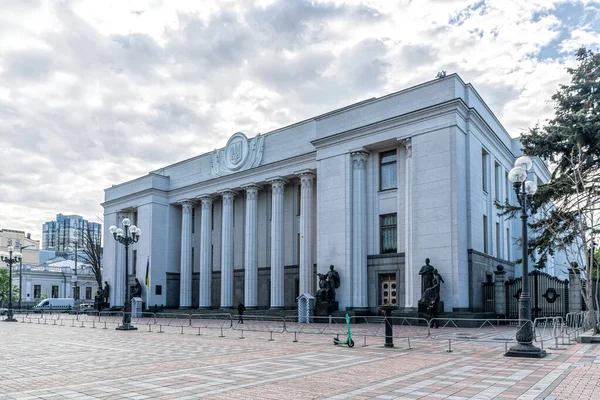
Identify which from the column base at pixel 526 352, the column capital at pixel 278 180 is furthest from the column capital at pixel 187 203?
the column base at pixel 526 352

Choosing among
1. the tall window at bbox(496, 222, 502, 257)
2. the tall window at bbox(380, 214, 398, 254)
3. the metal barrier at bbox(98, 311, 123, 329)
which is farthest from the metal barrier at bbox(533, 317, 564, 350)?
the metal barrier at bbox(98, 311, 123, 329)

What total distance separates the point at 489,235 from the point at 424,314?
955 cm

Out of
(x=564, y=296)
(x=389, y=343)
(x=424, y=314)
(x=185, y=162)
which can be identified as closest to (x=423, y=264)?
(x=424, y=314)

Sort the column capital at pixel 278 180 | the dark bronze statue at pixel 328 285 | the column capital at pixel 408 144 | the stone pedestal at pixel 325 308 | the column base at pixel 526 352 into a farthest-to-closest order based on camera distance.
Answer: the column capital at pixel 278 180, the dark bronze statue at pixel 328 285, the stone pedestal at pixel 325 308, the column capital at pixel 408 144, the column base at pixel 526 352

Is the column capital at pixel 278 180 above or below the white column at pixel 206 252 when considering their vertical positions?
above

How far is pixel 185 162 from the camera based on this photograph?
50094mm

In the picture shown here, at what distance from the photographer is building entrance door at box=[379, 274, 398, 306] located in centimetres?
3300

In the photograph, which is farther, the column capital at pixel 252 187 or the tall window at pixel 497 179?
the column capital at pixel 252 187

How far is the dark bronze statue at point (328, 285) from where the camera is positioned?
33.2 meters

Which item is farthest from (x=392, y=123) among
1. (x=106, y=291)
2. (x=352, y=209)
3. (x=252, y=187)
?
(x=106, y=291)

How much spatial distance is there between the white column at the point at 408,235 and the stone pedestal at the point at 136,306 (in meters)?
25.0

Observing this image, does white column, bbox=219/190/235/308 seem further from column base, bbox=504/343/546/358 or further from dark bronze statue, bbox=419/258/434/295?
column base, bbox=504/343/546/358

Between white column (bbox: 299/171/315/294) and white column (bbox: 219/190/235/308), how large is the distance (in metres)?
8.67

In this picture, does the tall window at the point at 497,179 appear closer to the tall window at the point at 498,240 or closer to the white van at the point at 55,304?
the tall window at the point at 498,240
